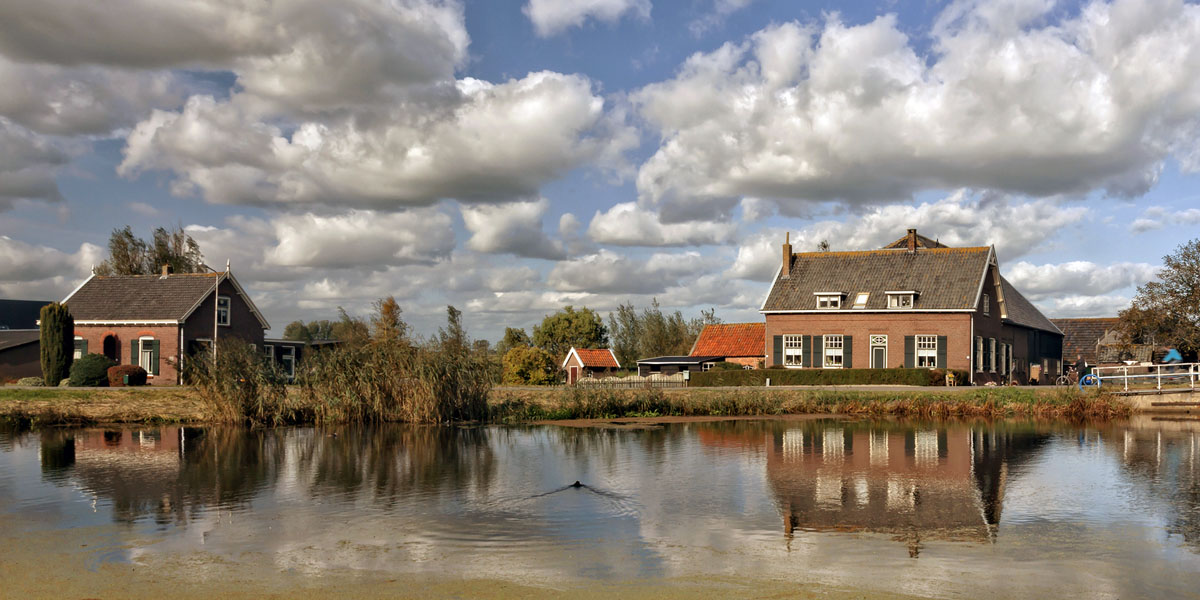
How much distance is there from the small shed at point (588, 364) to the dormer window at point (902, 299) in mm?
18833

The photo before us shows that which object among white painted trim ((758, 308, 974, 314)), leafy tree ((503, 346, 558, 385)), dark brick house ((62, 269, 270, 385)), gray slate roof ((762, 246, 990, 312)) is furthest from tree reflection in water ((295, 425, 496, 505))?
gray slate roof ((762, 246, 990, 312))

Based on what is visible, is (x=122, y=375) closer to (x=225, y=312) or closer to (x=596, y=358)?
(x=225, y=312)

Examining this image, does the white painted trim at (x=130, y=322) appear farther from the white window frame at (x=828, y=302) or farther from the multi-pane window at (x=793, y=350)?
the white window frame at (x=828, y=302)

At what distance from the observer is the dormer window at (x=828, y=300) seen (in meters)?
43.4

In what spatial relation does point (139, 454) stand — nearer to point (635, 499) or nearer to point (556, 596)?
point (635, 499)

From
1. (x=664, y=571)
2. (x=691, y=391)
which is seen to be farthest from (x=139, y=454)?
(x=691, y=391)

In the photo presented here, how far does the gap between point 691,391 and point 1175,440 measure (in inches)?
509

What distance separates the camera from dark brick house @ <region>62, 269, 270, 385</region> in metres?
42.1

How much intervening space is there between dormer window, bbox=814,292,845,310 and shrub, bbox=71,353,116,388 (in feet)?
104

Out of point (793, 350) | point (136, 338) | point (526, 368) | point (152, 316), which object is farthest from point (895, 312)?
point (136, 338)

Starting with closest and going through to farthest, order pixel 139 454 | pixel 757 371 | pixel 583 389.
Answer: pixel 139 454 → pixel 583 389 → pixel 757 371

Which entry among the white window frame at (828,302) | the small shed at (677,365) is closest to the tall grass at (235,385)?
the white window frame at (828,302)

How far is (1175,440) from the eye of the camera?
65.0 feet

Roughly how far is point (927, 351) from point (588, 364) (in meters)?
21.7
